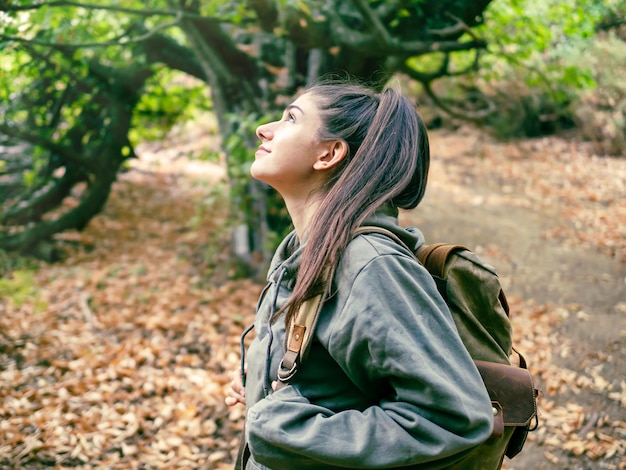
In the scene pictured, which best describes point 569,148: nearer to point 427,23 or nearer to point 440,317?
point 427,23

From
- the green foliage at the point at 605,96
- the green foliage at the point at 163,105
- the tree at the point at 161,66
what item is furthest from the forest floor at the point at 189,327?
the green foliage at the point at 605,96

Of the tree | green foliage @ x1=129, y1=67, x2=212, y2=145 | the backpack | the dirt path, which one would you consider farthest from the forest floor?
the backpack

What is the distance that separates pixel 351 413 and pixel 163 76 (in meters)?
7.62

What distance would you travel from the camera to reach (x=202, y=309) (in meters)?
5.68

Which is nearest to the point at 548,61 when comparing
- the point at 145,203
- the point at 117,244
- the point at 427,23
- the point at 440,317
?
the point at 427,23

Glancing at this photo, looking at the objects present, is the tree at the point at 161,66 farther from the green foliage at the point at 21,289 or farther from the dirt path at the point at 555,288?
the dirt path at the point at 555,288

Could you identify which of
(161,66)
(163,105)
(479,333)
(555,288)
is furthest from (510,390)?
(163,105)

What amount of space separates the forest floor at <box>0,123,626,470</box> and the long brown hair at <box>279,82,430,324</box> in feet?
8.19

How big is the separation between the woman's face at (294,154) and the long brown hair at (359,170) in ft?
0.12

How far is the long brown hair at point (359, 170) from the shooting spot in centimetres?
152

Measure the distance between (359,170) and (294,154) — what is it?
0.78 feet

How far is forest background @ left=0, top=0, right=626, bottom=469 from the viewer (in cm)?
385

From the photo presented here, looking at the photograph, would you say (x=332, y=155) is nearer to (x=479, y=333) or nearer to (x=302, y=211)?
(x=302, y=211)

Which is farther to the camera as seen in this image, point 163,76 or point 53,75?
point 163,76
